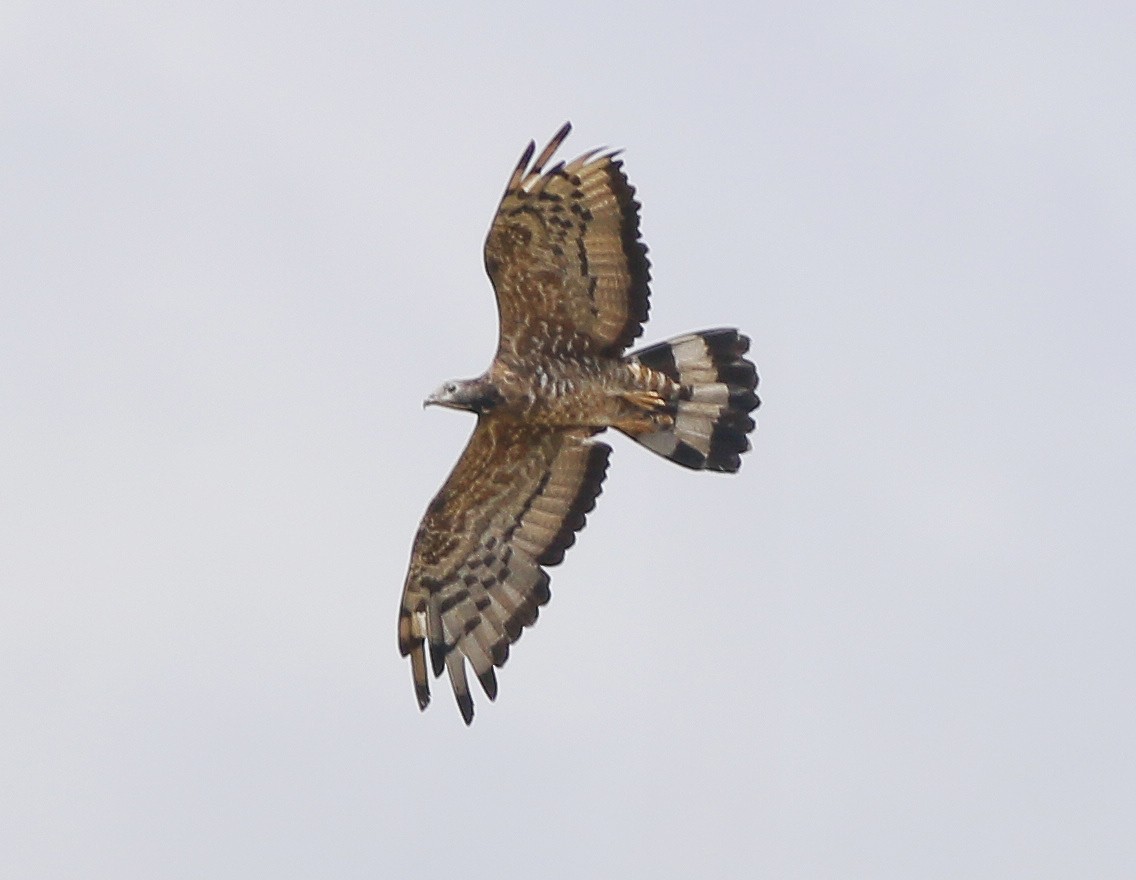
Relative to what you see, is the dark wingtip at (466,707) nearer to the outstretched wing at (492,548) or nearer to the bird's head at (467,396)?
the outstretched wing at (492,548)

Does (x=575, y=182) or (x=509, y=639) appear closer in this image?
(x=575, y=182)

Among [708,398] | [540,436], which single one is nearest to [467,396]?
[540,436]

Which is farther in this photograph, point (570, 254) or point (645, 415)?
point (645, 415)

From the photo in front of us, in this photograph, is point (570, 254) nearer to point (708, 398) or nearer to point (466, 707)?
point (708, 398)

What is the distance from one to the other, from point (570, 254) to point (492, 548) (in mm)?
2513

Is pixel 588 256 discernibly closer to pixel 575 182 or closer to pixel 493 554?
pixel 575 182

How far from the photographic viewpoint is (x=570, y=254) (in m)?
18.0

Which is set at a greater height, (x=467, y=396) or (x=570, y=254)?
(x=570, y=254)

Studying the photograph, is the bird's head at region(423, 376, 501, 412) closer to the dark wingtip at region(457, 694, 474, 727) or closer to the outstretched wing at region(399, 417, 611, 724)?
the outstretched wing at region(399, 417, 611, 724)

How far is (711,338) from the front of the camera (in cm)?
1911

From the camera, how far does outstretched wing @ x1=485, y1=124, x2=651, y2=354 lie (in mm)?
17641

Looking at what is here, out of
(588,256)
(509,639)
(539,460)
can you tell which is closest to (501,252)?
(588,256)

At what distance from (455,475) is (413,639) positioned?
1307 millimetres

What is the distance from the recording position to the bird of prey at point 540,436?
60.2 ft
